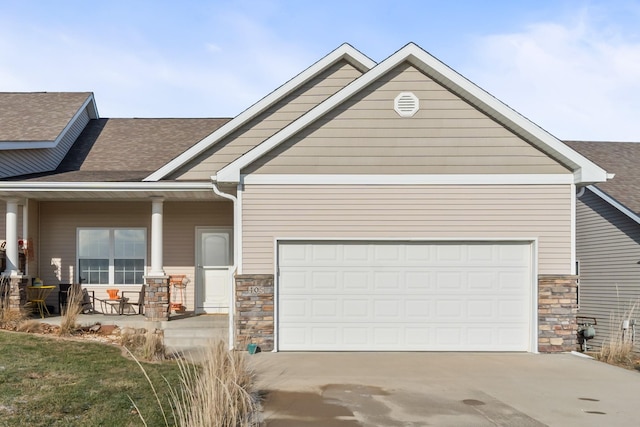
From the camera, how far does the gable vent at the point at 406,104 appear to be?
12031 mm

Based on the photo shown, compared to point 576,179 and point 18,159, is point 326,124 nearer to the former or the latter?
point 576,179

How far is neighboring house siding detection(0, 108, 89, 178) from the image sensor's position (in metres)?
15.1

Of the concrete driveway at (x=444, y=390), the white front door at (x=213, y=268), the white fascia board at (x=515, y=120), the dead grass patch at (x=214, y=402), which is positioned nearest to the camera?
the dead grass patch at (x=214, y=402)

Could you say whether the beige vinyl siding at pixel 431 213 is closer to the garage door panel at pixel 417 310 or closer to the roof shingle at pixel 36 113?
the garage door panel at pixel 417 310

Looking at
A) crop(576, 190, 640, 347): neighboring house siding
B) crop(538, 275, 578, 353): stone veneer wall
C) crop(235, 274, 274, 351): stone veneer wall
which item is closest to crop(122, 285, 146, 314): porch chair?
crop(235, 274, 274, 351): stone veneer wall

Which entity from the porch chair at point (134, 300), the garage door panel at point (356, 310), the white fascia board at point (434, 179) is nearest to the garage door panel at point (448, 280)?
the garage door panel at point (356, 310)

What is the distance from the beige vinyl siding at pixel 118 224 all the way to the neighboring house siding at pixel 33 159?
990 millimetres

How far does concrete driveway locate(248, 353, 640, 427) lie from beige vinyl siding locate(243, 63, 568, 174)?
351 cm

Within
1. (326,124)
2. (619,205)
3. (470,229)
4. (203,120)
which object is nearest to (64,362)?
(326,124)

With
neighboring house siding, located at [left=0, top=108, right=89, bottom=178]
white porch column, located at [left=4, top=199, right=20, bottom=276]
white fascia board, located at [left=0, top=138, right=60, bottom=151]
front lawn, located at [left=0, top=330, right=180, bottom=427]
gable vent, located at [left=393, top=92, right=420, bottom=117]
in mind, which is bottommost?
front lawn, located at [left=0, top=330, right=180, bottom=427]

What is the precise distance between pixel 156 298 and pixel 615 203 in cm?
1174

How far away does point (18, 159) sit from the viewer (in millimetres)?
15328

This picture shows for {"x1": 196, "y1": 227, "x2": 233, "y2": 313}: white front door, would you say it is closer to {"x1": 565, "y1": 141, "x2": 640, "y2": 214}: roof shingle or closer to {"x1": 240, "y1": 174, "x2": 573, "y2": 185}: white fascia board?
{"x1": 240, "y1": 174, "x2": 573, "y2": 185}: white fascia board

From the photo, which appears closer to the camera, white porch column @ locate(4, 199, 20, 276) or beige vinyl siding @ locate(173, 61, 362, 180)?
white porch column @ locate(4, 199, 20, 276)
